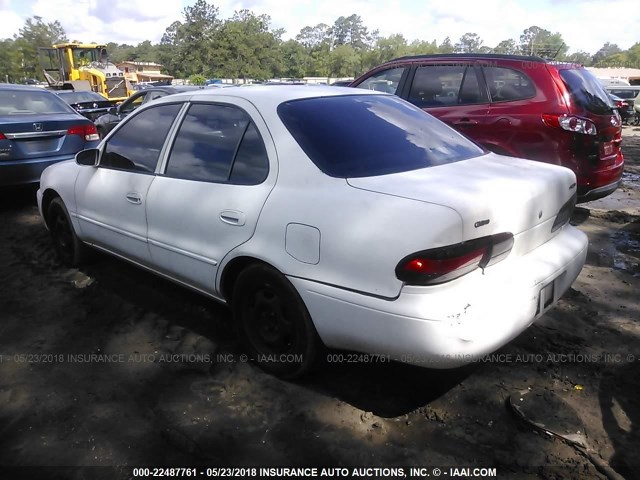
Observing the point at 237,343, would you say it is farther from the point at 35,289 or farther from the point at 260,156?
the point at 35,289

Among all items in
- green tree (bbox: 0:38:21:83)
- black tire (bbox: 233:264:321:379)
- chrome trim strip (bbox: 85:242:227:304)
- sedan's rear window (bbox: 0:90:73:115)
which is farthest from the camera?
green tree (bbox: 0:38:21:83)

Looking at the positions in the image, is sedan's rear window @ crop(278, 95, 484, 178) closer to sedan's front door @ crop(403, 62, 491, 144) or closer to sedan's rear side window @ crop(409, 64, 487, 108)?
sedan's front door @ crop(403, 62, 491, 144)

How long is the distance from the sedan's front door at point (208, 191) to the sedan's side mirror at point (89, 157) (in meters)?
0.94

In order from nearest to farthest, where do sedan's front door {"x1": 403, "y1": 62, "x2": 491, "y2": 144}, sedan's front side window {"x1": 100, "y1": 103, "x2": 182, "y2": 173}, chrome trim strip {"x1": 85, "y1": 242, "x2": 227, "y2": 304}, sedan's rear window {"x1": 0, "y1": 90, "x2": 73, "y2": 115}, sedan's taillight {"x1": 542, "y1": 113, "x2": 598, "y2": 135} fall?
chrome trim strip {"x1": 85, "y1": 242, "x2": 227, "y2": 304}, sedan's front side window {"x1": 100, "y1": 103, "x2": 182, "y2": 173}, sedan's taillight {"x1": 542, "y1": 113, "x2": 598, "y2": 135}, sedan's front door {"x1": 403, "y1": 62, "x2": 491, "y2": 144}, sedan's rear window {"x1": 0, "y1": 90, "x2": 73, "y2": 115}

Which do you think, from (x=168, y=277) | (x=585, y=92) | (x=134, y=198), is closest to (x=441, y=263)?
(x=168, y=277)

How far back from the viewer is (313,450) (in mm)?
2361

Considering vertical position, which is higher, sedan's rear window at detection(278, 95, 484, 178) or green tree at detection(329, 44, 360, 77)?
sedan's rear window at detection(278, 95, 484, 178)

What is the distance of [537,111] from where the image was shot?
501 cm

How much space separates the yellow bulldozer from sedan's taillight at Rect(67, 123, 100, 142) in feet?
49.0

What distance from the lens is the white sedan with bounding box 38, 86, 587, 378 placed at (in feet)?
7.26

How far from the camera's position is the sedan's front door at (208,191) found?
280 centimetres

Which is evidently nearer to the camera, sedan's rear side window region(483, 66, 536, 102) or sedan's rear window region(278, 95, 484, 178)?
sedan's rear window region(278, 95, 484, 178)

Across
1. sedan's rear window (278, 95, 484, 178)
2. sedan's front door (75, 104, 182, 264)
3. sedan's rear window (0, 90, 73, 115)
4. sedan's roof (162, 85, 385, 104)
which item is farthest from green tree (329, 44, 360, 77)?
sedan's rear window (278, 95, 484, 178)

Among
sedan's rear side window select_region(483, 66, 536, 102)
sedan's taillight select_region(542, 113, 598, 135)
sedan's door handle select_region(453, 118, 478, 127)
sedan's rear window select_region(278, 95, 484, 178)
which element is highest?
sedan's rear side window select_region(483, 66, 536, 102)
